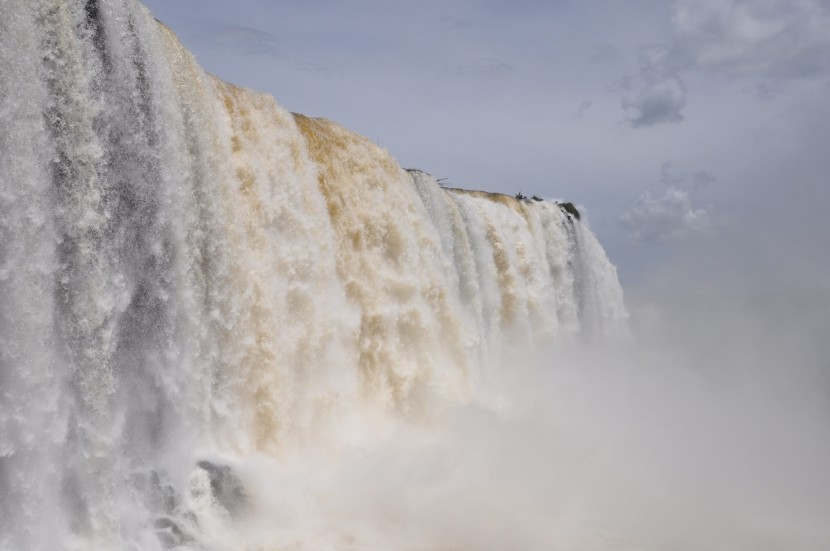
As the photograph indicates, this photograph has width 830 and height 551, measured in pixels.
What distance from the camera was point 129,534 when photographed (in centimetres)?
559

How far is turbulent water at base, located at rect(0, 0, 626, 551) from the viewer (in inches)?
203

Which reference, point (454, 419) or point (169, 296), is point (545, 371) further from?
point (169, 296)

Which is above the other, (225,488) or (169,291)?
(169,291)

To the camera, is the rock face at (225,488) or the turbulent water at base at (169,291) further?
the rock face at (225,488)

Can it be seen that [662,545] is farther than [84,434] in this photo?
Yes

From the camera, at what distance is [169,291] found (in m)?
6.25

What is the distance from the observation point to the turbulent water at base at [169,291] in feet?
16.9

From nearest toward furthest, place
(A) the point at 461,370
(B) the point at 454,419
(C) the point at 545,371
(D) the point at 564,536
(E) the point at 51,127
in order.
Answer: (E) the point at 51,127 < (D) the point at 564,536 < (B) the point at 454,419 < (A) the point at 461,370 < (C) the point at 545,371

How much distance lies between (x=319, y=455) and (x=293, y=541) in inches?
61.9

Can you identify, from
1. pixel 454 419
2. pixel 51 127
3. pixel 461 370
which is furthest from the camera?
pixel 461 370

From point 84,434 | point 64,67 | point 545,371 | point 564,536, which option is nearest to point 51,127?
point 64,67

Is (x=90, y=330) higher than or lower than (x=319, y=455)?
higher

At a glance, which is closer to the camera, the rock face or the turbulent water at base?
the turbulent water at base

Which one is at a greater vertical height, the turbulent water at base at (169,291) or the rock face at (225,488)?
the turbulent water at base at (169,291)
